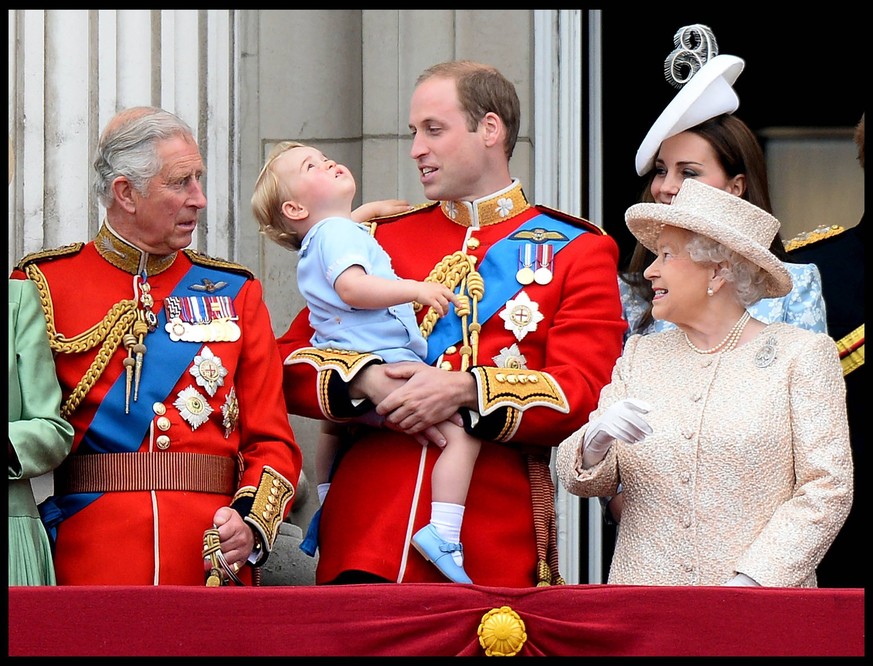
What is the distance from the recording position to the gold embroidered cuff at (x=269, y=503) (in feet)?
13.7

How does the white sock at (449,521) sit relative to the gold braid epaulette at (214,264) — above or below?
below

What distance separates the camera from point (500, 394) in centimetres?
418

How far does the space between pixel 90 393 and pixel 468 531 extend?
906 millimetres

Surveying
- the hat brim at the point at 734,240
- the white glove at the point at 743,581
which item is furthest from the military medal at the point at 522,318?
the white glove at the point at 743,581

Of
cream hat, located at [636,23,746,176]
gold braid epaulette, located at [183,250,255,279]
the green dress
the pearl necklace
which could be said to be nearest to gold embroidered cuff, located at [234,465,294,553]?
the green dress

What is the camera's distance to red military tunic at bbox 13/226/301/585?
13.8 feet

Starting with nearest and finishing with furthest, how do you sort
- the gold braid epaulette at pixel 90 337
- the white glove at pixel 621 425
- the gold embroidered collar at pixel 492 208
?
the white glove at pixel 621 425
the gold braid epaulette at pixel 90 337
the gold embroidered collar at pixel 492 208

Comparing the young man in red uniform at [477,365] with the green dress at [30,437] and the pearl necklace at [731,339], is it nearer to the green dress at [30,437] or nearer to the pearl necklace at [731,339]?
the pearl necklace at [731,339]

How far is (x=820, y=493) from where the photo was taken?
3859 millimetres

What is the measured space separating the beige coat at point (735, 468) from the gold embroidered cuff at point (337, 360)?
51 centimetres

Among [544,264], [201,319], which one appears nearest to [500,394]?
[544,264]

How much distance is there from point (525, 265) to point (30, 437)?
1.21m

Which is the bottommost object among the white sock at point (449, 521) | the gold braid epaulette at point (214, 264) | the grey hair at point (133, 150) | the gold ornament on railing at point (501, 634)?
the gold ornament on railing at point (501, 634)

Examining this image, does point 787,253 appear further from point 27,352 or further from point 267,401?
point 27,352
